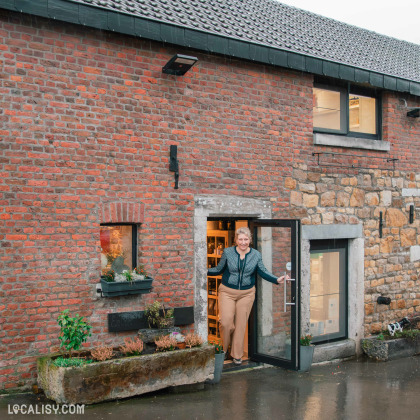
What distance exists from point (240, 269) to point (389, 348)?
3.17 metres

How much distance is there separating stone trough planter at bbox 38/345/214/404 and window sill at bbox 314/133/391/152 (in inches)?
157

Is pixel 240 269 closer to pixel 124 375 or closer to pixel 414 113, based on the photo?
pixel 124 375

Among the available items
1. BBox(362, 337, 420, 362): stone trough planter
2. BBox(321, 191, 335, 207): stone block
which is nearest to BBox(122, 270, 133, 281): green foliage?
BBox(321, 191, 335, 207): stone block

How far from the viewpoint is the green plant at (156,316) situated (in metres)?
6.73

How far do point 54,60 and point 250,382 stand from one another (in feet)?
15.8

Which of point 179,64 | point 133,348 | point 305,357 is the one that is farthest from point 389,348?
point 179,64

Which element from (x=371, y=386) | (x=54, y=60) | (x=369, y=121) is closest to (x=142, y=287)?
(x=54, y=60)

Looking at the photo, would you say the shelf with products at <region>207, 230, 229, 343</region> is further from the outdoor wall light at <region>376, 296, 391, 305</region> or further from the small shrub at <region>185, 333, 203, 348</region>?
the outdoor wall light at <region>376, 296, 391, 305</region>

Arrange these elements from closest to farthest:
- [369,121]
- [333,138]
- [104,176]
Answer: [104,176], [333,138], [369,121]

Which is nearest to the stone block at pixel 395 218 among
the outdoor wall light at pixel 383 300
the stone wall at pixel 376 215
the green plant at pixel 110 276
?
the stone wall at pixel 376 215

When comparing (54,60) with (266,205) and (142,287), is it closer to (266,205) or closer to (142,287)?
(142,287)

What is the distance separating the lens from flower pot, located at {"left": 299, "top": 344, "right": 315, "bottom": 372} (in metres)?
7.71

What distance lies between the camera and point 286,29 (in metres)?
9.36

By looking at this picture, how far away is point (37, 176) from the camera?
6156mm
